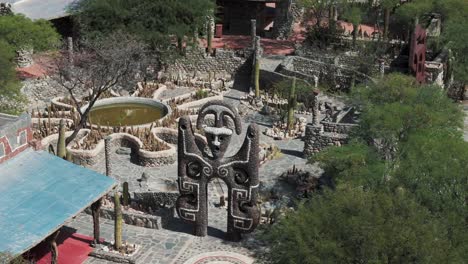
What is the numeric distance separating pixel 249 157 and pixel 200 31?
25313 mm

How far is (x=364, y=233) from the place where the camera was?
2109 centimetres

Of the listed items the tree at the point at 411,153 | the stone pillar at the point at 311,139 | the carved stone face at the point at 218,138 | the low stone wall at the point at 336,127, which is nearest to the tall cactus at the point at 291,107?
the low stone wall at the point at 336,127

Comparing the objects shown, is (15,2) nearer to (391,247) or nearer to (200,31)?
(200,31)

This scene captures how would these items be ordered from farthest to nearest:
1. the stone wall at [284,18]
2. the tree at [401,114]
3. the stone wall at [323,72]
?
1. the stone wall at [284,18]
2. the stone wall at [323,72]
3. the tree at [401,114]

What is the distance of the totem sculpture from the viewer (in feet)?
95.7

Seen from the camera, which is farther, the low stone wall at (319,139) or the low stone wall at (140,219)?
the low stone wall at (319,139)

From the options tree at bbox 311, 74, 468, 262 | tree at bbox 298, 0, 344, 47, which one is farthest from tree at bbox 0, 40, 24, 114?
tree at bbox 298, 0, 344, 47

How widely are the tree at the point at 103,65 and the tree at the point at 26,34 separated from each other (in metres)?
2.24

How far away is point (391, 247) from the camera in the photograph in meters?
20.8

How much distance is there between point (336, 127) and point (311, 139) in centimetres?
159

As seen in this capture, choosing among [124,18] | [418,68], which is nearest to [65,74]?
[124,18]

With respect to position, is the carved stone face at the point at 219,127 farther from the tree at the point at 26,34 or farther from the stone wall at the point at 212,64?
the stone wall at the point at 212,64

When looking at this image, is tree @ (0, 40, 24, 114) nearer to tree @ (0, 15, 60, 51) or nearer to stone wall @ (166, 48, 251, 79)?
tree @ (0, 15, 60, 51)

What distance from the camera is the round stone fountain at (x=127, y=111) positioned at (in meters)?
43.5
